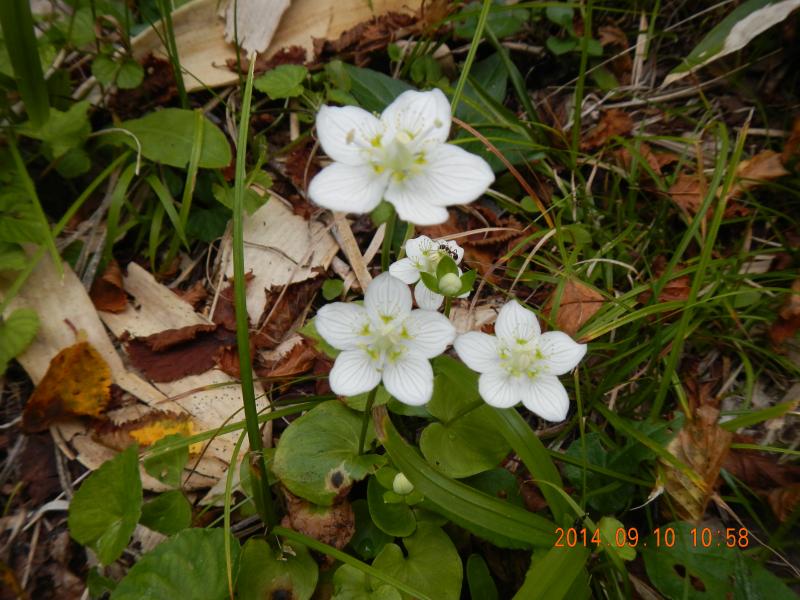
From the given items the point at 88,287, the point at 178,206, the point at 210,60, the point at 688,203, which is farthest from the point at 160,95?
the point at 688,203

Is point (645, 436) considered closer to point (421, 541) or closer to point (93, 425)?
point (421, 541)

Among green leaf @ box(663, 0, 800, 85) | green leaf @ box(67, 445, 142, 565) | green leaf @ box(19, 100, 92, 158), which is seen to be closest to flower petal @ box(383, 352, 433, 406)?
green leaf @ box(67, 445, 142, 565)

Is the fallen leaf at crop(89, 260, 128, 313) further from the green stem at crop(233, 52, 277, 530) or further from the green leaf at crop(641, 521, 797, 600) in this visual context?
the green leaf at crop(641, 521, 797, 600)

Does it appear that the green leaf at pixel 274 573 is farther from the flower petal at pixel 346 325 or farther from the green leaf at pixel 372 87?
the green leaf at pixel 372 87

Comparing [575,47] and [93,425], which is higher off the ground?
[575,47]

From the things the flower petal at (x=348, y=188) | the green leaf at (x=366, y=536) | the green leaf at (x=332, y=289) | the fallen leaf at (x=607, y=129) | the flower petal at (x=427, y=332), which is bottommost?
the green leaf at (x=366, y=536)

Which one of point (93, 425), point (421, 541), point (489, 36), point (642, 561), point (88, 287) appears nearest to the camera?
point (421, 541)
